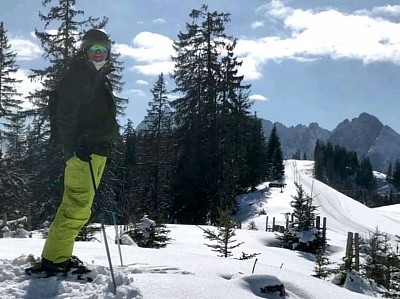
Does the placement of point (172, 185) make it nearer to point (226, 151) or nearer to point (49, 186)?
point (226, 151)

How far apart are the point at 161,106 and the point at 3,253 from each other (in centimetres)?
3358

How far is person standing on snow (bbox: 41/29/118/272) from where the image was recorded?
4.16 m

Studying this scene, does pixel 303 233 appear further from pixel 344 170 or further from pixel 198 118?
pixel 344 170

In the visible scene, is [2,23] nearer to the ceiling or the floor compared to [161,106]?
nearer to the ceiling

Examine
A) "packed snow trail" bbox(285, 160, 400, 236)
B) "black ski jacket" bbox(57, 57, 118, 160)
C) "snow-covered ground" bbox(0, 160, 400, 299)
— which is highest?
"black ski jacket" bbox(57, 57, 118, 160)

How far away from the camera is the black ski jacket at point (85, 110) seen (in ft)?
13.6

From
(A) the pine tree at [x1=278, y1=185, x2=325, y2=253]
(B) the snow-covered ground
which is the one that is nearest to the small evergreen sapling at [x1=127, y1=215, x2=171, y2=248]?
(B) the snow-covered ground

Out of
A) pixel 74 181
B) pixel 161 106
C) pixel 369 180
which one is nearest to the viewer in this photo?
pixel 74 181

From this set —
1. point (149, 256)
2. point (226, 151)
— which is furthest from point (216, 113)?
point (149, 256)

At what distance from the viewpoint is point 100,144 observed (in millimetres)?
4344

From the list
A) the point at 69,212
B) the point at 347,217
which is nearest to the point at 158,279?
the point at 69,212

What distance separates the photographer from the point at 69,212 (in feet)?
13.9

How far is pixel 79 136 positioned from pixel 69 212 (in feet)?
2.31

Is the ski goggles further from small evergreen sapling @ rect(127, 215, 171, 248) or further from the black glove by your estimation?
small evergreen sapling @ rect(127, 215, 171, 248)
